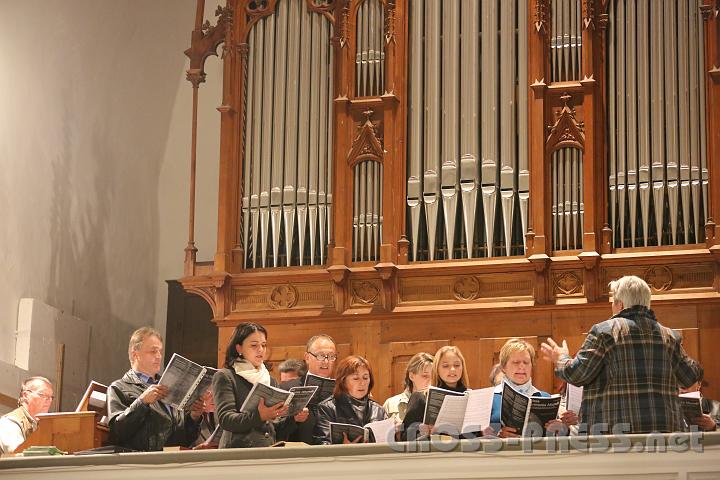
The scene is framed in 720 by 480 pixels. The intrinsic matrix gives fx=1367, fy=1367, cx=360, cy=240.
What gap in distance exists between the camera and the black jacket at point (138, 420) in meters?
7.34

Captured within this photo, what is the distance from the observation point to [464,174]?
10.4m

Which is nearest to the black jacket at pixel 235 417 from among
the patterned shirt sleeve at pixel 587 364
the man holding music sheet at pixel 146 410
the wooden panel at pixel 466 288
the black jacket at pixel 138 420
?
the man holding music sheet at pixel 146 410

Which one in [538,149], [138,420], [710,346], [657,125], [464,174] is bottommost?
[138,420]

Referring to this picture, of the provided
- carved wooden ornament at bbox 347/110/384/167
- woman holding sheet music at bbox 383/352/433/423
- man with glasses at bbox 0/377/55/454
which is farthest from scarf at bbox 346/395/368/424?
carved wooden ornament at bbox 347/110/384/167

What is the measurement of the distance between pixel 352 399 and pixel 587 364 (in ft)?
6.06

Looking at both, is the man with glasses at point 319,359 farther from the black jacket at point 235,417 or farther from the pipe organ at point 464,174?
the pipe organ at point 464,174

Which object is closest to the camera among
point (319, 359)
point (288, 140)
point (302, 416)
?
point (302, 416)

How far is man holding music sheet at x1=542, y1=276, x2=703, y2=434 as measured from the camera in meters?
6.54

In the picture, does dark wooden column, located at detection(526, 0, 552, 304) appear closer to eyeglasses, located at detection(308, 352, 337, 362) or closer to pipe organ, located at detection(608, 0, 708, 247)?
pipe organ, located at detection(608, 0, 708, 247)

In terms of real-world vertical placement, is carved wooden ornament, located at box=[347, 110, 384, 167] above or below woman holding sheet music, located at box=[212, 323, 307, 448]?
above

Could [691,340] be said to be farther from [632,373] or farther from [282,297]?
[632,373]

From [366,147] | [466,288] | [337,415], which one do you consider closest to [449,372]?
[337,415]

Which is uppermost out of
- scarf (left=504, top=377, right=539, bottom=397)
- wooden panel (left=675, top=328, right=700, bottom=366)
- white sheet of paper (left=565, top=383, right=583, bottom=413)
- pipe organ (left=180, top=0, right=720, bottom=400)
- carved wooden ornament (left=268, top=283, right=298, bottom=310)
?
pipe organ (left=180, top=0, right=720, bottom=400)

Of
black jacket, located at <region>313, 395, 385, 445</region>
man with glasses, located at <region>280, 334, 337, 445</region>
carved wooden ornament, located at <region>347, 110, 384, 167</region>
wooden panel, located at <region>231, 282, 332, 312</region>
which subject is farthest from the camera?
carved wooden ornament, located at <region>347, 110, 384, 167</region>
